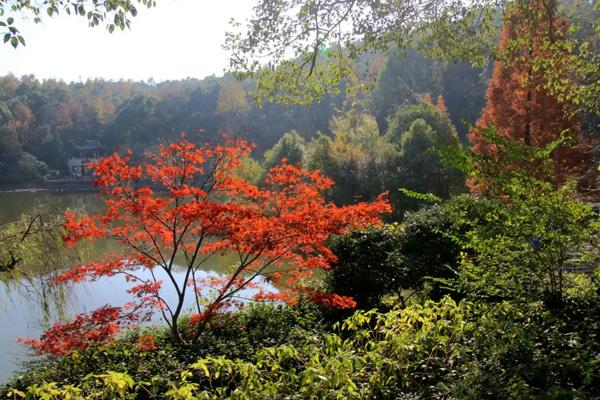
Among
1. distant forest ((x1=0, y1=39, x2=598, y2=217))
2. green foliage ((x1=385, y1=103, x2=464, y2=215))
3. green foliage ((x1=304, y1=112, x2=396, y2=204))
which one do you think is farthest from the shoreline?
green foliage ((x1=385, y1=103, x2=464, y2=215))

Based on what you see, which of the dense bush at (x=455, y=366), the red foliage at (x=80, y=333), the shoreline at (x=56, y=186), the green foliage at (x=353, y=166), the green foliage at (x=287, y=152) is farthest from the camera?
the shoreline at (x=56, y=186)

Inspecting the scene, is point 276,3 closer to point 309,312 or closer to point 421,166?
point 309,312

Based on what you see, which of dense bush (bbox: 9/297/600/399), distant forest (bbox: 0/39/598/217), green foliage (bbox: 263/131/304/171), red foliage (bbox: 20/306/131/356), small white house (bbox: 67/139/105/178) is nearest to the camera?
dense bush (bbox: 9/297/600/399)

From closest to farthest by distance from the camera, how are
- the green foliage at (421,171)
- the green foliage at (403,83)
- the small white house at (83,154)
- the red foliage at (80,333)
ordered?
1. the red foliage at (80,333)
2. the green foliage at (421,171)
3. the green foliage at (403,83)
4. the small white house at (83,154)

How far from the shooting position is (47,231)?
5.11 meters

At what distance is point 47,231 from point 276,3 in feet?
11.0

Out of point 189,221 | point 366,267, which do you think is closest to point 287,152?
point 366,267

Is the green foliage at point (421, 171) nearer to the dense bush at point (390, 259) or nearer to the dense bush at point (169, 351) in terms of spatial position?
the dense bush at point (390, 259)

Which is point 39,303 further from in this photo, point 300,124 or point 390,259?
point 300,124

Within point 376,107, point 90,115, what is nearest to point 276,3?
point 376,107

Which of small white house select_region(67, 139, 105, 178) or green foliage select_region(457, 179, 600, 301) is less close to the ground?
small white house select_region(67, 139, 105, 178)

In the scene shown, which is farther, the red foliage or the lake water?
the lake water

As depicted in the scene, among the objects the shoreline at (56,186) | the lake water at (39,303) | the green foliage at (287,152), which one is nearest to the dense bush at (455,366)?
the lake water at (39,303)

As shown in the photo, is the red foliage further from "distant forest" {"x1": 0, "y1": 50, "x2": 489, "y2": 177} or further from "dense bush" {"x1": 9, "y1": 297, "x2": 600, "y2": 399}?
"distant forest" {"x1": 0, "y1": 50, "x2": 489, "y2": 177}
